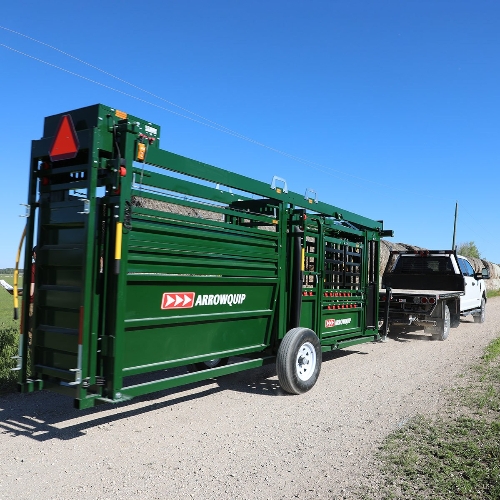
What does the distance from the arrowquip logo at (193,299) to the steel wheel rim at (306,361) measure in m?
1.23

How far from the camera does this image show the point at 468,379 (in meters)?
7.25

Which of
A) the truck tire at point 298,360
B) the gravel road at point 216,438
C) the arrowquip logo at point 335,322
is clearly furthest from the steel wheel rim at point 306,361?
the arrowquip logo at point 335,322

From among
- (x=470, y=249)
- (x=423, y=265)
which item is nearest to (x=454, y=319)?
(x=423, y=265)

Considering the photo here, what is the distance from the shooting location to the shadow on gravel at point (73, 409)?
16.2 ft

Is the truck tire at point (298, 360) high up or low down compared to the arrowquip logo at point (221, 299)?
down

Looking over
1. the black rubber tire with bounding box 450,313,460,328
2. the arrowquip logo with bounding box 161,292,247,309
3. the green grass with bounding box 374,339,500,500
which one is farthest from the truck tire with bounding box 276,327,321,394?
the black rubber tire with bounding box 450,313,460,328

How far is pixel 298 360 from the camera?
662 centimetres

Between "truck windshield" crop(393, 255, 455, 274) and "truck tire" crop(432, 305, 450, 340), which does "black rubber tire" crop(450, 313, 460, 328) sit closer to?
"truck windshield" crop(393, 255, 455, 274)

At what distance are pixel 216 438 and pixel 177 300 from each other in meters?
1.37

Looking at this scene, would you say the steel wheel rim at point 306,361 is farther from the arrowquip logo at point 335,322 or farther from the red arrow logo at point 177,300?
the red arrow logo at point 177,300

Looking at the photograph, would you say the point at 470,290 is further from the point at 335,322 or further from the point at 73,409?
the point at 73,409

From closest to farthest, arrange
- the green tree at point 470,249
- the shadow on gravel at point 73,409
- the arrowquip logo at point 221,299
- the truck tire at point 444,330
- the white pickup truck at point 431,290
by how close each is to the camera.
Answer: the shadow on gravel at point 73,409
the arrowquip logo at point 221,299
the white pickup truck at point 431,290
the truck tire at point 444,330
the green tree at point 470,249

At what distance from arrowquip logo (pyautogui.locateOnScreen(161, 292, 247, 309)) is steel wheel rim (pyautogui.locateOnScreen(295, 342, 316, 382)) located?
4.03ft

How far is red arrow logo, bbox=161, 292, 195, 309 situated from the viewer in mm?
5004
